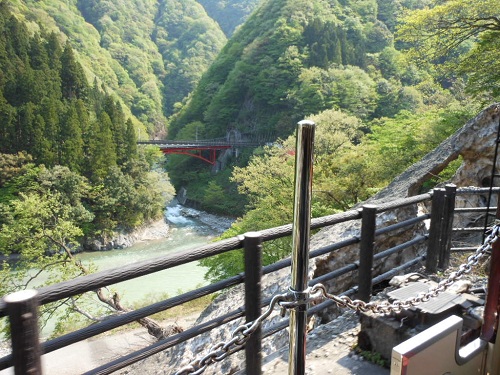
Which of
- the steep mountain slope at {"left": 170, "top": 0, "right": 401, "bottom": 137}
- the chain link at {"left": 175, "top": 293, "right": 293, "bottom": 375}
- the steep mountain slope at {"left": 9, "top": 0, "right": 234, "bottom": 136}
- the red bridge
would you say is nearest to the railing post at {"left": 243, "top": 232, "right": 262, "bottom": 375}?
the chain link at {"left": 175, "top": 293, "right": 293, "bottom": 375}

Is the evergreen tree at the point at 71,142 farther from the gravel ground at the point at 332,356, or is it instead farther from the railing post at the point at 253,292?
the railing post at the point at 253,292

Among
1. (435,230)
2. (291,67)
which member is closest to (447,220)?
(435,230)

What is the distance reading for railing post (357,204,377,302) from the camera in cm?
286

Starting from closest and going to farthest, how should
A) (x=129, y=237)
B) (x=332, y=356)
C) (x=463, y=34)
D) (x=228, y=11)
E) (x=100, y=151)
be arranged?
(x=332, y=356) < (x=463, y=34) < (x=129, y=237) < (x=100, y=151) < (x=228, y=11)

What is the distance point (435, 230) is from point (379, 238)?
2.40 metres

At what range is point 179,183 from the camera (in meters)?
43.7

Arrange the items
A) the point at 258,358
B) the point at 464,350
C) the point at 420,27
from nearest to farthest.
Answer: the point at 464,350 < the point at 258,358 < the point at 420,27

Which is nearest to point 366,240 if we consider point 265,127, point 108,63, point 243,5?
point 265,127

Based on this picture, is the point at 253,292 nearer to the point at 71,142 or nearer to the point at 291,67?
the point at 71,142

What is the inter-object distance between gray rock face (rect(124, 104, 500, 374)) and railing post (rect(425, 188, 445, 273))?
1.63 m

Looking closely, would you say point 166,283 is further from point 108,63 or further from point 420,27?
point 108,63

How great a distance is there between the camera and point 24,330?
4.23 feet

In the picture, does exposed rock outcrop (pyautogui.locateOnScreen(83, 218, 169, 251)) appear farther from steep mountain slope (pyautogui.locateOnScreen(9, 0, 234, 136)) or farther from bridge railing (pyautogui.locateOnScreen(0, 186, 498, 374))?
steep mountain slope (pyautogui.locateOnScreen(9, 0, 234, 136))

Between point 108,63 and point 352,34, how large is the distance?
36.2 meters
